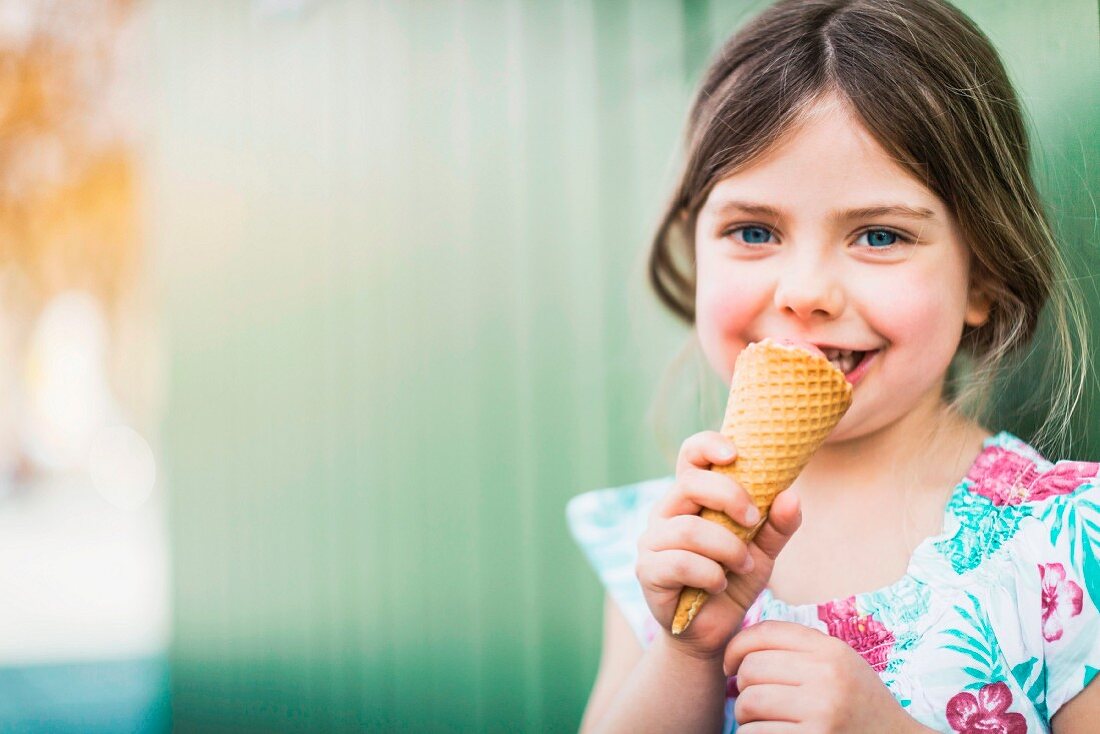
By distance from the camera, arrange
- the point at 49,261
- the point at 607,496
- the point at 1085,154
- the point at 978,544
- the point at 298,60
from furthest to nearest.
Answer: the point at 49,261 → the point at 298,60 → the point at 607,496 → the point at 1085,154 → the point at 978,544

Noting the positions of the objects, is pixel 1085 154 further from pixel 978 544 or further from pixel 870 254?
pixel 978 544

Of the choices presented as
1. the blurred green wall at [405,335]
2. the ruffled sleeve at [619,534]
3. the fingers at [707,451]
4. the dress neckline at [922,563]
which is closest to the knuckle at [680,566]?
the fingers at [707,451]

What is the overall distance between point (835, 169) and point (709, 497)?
429 millimetres

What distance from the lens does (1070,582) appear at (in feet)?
3.39

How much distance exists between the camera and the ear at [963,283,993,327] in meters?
1.19

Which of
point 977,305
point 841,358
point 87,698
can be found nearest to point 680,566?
point 841,358

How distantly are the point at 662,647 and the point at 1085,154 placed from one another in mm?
894

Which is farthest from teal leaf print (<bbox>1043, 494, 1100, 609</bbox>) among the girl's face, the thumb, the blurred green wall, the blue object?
the blue object

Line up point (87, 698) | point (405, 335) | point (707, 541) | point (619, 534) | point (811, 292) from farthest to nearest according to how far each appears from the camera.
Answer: point (87, 698), point (405, 335), point (619, 534), point (811, 292), point (707, 541)

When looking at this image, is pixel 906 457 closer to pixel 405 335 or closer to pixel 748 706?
pixel 748 706

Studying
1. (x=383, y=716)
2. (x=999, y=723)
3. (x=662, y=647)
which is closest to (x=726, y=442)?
(x=662, y=647)

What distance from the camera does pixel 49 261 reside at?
3.15m

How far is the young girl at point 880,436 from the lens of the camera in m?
1.01

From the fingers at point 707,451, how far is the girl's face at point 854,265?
0.64 ft
